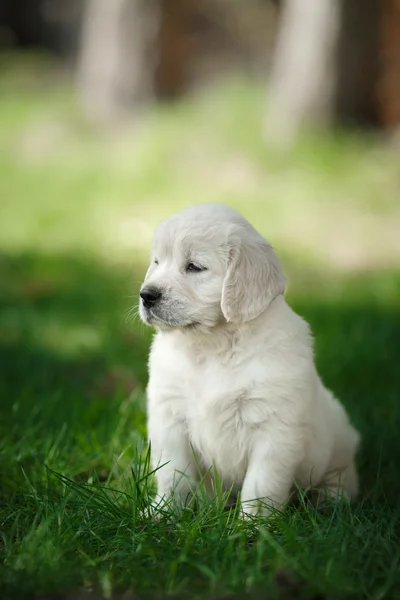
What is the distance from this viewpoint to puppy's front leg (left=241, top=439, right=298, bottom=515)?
116 inches

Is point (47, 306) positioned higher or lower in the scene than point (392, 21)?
lower

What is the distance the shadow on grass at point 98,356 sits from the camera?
4.01 m

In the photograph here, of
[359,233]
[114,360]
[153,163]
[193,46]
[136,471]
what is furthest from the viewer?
[193,46]

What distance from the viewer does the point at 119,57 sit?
34.9 feet

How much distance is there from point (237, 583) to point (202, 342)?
1103 mm

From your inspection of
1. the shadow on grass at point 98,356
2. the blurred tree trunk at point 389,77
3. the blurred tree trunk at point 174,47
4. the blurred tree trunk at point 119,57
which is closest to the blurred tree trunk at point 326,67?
the blurred tree trunk at point 389,77

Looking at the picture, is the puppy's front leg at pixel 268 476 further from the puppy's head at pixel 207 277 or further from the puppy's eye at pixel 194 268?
the puppy's eye at pixel 194 268

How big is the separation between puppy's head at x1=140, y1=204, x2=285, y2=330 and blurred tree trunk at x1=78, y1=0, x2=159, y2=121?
8.02 m

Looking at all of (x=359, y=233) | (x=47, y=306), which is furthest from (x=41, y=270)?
(x=359, y=233)

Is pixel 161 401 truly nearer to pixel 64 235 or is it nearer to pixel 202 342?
pixel 202 342

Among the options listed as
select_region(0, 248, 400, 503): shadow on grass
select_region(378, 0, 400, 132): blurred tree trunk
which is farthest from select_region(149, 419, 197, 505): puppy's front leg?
select_region(378, 0, 400, 132): blurred tree trunk

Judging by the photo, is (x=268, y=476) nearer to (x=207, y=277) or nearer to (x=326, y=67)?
(x=207, y=277)

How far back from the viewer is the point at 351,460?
3.53 meters

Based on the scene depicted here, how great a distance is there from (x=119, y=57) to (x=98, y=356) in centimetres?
638
